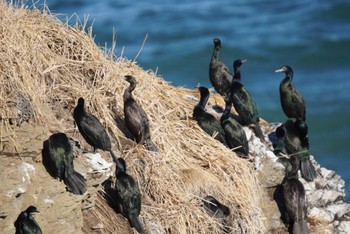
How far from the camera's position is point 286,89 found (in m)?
13.8

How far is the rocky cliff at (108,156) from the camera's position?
1002cm

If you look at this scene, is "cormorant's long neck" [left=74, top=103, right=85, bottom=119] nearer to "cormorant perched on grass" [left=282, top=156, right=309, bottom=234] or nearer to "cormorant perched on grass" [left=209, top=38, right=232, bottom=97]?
"cormorant perched on grass" [left=282, top=156, right=309, bottom=234]

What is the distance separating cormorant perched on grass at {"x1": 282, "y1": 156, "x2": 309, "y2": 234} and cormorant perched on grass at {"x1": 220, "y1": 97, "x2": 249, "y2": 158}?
55 cm

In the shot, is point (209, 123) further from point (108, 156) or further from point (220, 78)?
point (220, 78)

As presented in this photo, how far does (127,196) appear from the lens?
10.5 metres

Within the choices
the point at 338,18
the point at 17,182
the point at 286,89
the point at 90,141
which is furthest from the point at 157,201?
the point at 338,18

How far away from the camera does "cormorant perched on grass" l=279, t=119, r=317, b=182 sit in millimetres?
12469

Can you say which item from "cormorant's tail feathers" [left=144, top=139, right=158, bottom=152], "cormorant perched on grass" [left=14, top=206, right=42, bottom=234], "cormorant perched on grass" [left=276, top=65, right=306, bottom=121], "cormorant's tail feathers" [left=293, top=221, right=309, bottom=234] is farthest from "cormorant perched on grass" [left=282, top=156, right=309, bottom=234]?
"cormorant perched on grass" [left=14, top=206, right=42, bottom=234]

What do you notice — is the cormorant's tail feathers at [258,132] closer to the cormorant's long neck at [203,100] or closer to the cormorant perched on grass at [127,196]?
the cormorant's long neck at [203,100]

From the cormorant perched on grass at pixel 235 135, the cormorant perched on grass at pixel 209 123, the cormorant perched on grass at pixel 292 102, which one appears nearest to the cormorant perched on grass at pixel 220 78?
the cormorant perched on grass at pixel 292 102

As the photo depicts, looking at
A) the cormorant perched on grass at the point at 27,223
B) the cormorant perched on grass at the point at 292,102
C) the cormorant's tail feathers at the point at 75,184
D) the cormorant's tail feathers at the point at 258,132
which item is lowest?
the cormorant perched on grass at the point at 27,223

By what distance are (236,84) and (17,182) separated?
408cm

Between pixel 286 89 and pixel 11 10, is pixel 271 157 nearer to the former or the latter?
pixel 286 89

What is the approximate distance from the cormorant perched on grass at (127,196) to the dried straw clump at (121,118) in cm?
20
